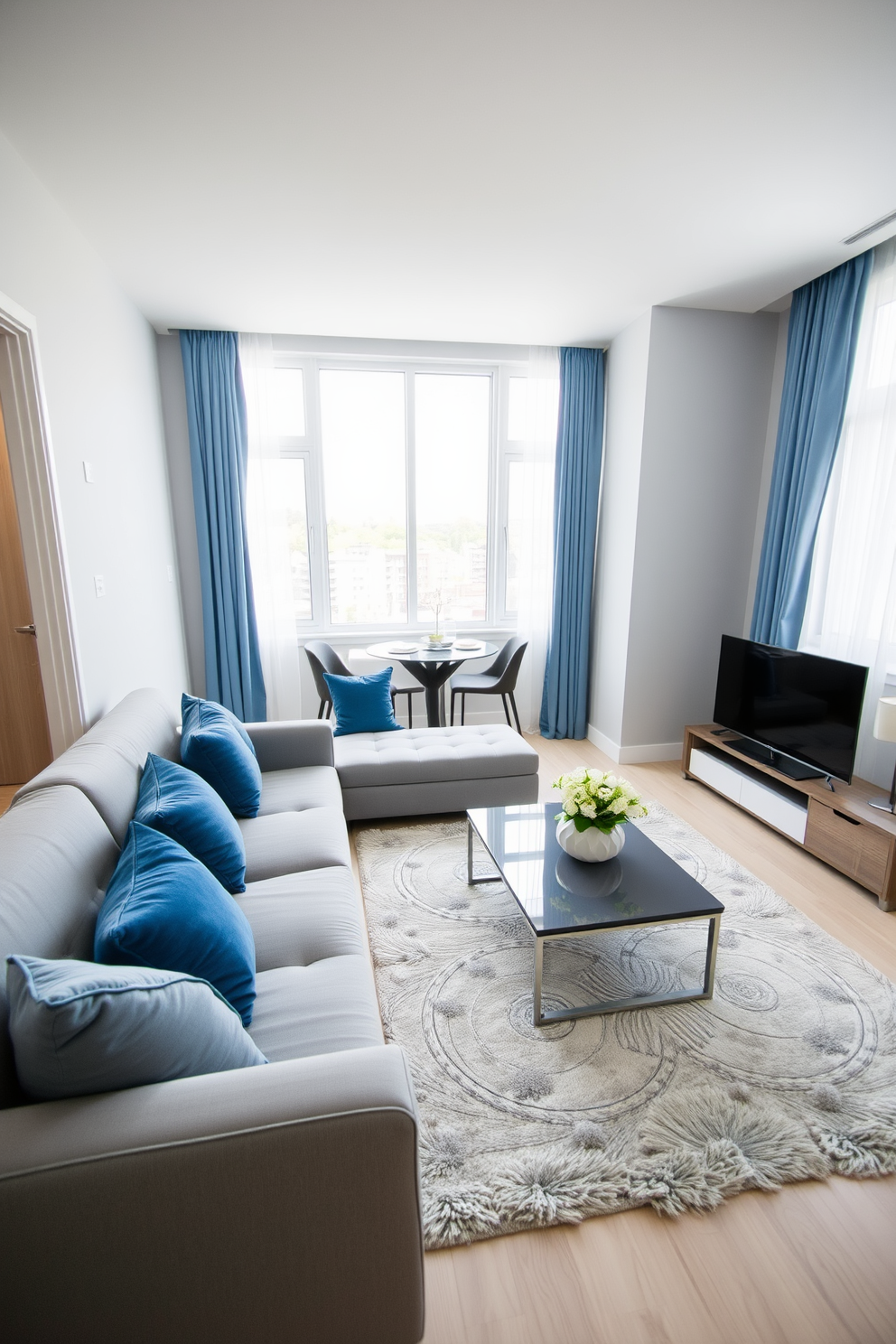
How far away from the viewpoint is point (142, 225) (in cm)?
266

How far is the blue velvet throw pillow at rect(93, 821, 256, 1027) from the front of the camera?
118cm

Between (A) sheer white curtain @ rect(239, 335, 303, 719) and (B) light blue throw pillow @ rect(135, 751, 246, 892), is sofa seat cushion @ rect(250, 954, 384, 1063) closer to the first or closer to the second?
(B) light blue throw pillow @ rect(135, 751, 246, 892)

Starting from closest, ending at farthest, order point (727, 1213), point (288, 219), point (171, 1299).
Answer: point (171, 1299)
point (727, 1213)
point (288, 219)

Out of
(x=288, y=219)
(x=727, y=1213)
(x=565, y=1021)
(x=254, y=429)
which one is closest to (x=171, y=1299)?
(x=727, y=1213)

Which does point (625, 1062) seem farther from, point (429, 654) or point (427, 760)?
point (429, 654)

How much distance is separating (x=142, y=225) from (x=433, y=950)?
3.16 m

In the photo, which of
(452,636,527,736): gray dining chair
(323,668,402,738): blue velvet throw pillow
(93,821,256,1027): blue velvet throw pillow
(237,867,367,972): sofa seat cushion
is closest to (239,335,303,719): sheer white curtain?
(323,668,402,738): blue velvet throw pillow

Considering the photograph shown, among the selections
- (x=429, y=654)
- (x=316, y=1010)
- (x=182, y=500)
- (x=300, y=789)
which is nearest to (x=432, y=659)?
(x=429, y=654)

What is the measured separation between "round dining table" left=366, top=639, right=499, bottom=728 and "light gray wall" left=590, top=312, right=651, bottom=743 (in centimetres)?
85

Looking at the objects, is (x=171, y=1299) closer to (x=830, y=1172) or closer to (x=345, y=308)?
(x=830, y=1172)

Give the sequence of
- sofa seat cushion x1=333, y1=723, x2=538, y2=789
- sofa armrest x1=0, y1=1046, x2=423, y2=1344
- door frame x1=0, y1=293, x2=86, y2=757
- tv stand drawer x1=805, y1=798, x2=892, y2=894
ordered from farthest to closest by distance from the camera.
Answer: sofa seat cushion x1=333, y1=723, x2=538, y2=789
tv stand drawer x1=805, y1=798, x2=892, y2=894
door frame x1=0, y1=293, x2=86, y2=757
sofa armrest x1=0, y1=1046, x2=423, y2=1344

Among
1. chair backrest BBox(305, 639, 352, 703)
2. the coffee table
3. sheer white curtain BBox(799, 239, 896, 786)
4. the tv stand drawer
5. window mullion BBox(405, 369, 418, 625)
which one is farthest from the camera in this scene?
window mullion BBox(405, 369, 418, 625)

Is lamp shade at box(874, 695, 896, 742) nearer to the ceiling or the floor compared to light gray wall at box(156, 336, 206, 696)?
nearer to the floor

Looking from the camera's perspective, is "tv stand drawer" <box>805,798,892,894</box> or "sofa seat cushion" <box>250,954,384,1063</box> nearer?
"sofa seat cushion" <box>250,954,384,1063</box>
